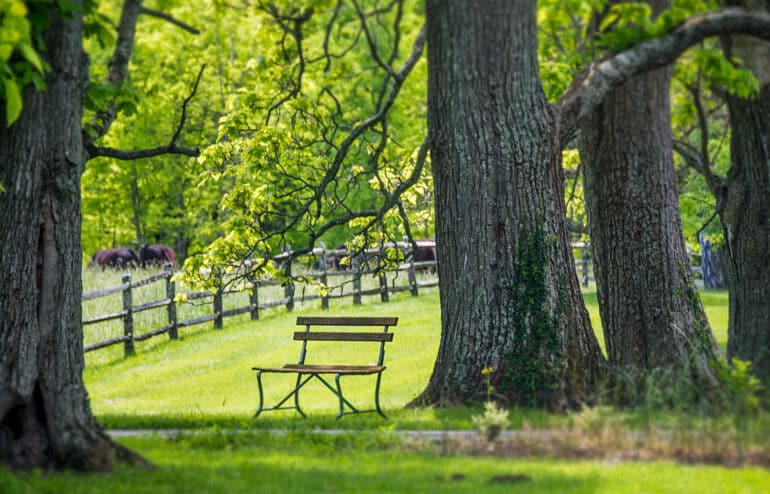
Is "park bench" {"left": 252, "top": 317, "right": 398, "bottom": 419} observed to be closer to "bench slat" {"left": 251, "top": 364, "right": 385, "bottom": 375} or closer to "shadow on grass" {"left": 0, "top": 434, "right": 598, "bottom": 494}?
"bench slat" {"left": 251, "top": 364, "right": 385, "bottom": 375}

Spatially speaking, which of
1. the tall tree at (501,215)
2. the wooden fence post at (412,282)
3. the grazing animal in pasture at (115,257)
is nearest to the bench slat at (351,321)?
the tall tree at (501,215)

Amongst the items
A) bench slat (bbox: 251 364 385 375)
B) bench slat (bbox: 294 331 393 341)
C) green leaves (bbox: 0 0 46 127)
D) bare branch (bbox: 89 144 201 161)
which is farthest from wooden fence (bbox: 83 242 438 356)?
green leaves (bbox: 0 0 46 127)

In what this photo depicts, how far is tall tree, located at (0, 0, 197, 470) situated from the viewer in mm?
6633

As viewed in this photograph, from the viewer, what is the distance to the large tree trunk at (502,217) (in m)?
9.14

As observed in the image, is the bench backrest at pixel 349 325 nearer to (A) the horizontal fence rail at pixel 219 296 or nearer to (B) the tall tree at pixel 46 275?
(A) the horizontal fence rail at pixel 219 296

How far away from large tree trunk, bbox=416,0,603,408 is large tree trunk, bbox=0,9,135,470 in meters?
3.64

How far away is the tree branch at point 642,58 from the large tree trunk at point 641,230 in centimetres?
84

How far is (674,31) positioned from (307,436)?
17.6 ft

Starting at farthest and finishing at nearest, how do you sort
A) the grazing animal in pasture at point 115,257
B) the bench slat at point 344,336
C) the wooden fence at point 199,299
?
the grazing animal in pasture at point 115,257 → the wooden fence at point 199,299 → the bench slat at point 344,336

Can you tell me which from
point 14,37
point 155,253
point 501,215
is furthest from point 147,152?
point 155,253

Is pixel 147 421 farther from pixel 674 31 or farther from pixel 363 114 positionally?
pixel 363 114

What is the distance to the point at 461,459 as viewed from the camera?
22.6 feet

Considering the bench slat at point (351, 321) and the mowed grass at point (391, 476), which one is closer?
the mowed grass at point (391, 476)

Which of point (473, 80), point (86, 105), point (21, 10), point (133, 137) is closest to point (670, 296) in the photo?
point (473, 80)
